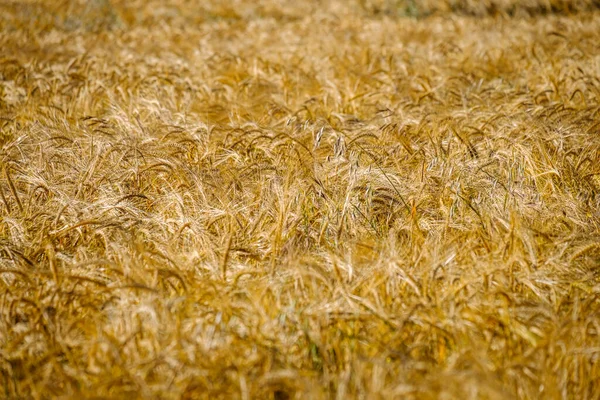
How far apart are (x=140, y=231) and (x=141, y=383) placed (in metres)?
0.99

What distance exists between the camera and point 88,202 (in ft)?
8.12

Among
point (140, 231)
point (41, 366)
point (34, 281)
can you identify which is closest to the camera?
point (41, 366)

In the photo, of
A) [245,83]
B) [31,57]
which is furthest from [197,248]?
[31,57]

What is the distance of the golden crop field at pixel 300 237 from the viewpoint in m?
1.58

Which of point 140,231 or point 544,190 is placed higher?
point 140,231

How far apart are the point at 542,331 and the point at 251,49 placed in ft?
16.3

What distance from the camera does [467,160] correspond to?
2826 millimetres

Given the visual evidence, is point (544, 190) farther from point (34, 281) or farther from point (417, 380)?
point (34, 281)

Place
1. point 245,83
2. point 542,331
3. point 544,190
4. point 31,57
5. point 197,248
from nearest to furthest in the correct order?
point 542,331 → point 197,248 → point 544,190 → point 245,83 → point 31,57

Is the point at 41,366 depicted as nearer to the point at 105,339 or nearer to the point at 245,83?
the point at 105,339

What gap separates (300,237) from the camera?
229cm

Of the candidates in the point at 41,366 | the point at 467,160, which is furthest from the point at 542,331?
the point at 41,366

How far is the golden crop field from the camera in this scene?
158cm

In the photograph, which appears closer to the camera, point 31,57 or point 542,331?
point 542,331
